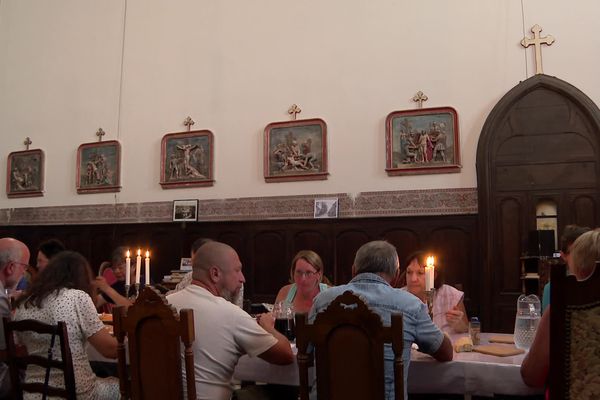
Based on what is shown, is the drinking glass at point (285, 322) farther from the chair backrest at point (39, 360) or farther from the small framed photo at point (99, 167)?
the small framed photo at point (99, 167)

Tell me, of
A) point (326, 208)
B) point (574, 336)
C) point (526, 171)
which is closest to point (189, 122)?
point (326, 208)

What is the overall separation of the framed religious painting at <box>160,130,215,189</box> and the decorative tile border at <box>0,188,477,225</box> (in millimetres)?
388

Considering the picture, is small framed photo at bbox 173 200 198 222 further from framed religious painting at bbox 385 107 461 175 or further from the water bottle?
the water bottle

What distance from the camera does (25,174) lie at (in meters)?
11.0

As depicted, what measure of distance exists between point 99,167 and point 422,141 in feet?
18.6

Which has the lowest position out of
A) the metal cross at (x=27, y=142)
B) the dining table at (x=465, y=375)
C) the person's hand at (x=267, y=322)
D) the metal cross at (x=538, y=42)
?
the dining table at (x=465, y=375)

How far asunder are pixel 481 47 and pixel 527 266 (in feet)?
9.97

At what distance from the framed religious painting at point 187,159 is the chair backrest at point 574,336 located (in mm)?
7662

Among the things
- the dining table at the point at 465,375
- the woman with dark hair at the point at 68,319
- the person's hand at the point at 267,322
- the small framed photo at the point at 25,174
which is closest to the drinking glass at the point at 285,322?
the person's hand at the point at 267,322

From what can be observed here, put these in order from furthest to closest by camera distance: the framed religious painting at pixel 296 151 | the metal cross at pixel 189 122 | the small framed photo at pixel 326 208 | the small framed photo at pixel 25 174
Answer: the small framed photo at pixel 25 174 < the metal cross at pixel 189 122 < the framed religious painting at pixel 296 151 < the small framed photo at pixel 326 208

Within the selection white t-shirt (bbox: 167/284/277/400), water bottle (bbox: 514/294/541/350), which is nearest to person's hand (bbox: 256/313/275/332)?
white t-shirt (bbox: 167/284/277/400)

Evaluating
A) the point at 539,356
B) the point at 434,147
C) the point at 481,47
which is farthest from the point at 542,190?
the point at 539,356

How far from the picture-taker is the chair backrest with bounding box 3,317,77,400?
3.20 meters

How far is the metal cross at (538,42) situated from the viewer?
7691mm
